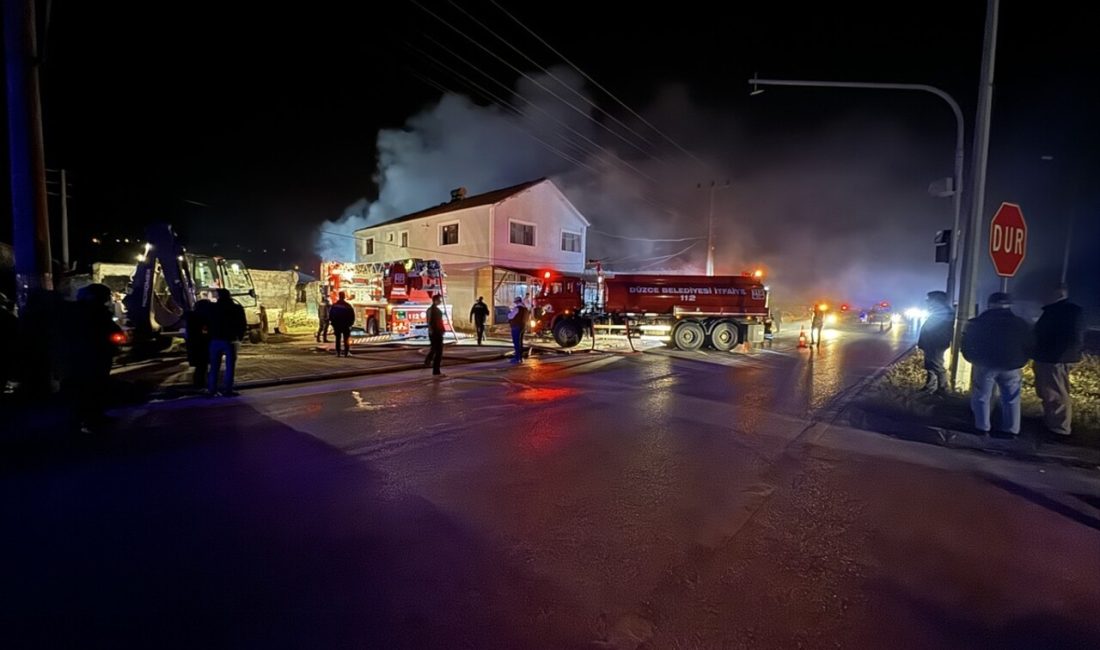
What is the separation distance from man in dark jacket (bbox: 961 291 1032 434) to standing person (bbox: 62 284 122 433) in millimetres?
10721

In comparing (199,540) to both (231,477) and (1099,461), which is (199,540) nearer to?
(231,477)

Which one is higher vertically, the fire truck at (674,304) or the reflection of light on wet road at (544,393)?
the fire truck at (674,304)

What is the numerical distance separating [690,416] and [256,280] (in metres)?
25.2

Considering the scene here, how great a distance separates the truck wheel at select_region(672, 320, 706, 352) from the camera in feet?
62.4

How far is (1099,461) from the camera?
234 inches

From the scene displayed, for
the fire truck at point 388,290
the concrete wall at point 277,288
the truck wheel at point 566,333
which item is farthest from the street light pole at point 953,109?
the concrete wall at point 277,288

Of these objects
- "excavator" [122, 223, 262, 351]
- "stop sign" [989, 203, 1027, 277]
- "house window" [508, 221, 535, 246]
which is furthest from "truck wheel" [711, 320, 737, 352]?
"excavator" [122, 223, 262, 351]

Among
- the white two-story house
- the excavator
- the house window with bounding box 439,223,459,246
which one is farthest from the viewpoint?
the house window with bounding box 439,223,459,246

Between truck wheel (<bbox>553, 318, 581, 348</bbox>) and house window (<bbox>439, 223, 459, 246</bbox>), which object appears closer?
truck wheel (<bbox>553, 318, 581, 348</bbox>)

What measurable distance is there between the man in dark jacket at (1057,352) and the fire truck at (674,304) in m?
12.1

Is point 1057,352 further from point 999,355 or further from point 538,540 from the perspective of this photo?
point 538,540

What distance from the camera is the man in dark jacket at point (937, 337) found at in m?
9.43

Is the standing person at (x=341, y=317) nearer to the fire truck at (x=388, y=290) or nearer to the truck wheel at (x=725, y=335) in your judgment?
the fire truck at (x=388, y=290)

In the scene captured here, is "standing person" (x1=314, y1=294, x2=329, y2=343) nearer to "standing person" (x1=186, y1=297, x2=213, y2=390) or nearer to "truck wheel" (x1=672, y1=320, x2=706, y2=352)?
"standing person" (x1=186, y1=297, x2=213, y2=390)
